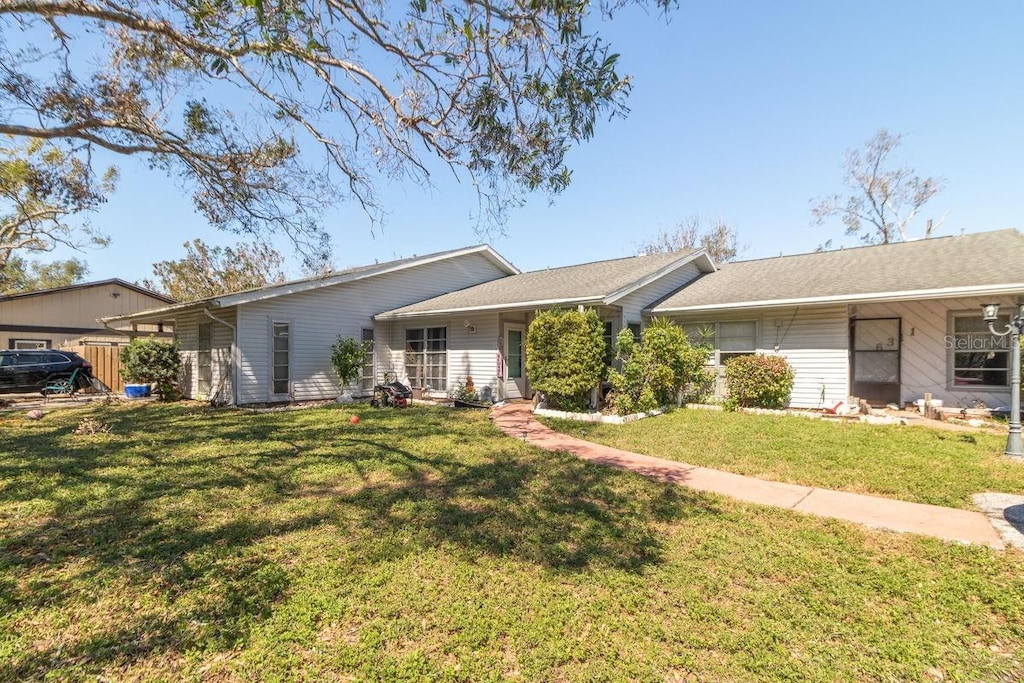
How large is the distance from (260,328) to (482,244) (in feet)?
27.1

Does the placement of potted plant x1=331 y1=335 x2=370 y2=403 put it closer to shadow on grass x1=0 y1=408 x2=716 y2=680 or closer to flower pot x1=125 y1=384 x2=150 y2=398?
shadow on grass x1=0 y1=408 x2=716 y2=680

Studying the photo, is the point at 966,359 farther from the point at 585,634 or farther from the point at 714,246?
the point at 714,246

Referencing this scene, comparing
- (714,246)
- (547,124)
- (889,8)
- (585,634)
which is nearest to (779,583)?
(585,634)

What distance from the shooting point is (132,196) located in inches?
499

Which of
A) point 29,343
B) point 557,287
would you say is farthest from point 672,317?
point 29,343

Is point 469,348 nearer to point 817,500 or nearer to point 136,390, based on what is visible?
point 817,500

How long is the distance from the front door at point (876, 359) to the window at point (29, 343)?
104 ft

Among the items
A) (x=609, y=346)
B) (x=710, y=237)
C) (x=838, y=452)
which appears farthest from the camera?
(x=710, y=237)

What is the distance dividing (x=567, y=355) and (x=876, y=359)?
304 inches

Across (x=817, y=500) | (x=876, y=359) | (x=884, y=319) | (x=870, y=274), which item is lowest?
(x=817, y=500)

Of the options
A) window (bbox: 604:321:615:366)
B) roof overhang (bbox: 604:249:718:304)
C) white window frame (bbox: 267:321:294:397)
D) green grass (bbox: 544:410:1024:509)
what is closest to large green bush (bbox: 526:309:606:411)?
window (bbox: 604:321:615:366)

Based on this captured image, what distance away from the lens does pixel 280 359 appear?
1355 cm

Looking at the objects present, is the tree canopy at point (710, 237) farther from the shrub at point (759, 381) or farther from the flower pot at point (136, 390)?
the flower pot at point (136, 390)

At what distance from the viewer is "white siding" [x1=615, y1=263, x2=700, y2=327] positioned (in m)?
12.5
